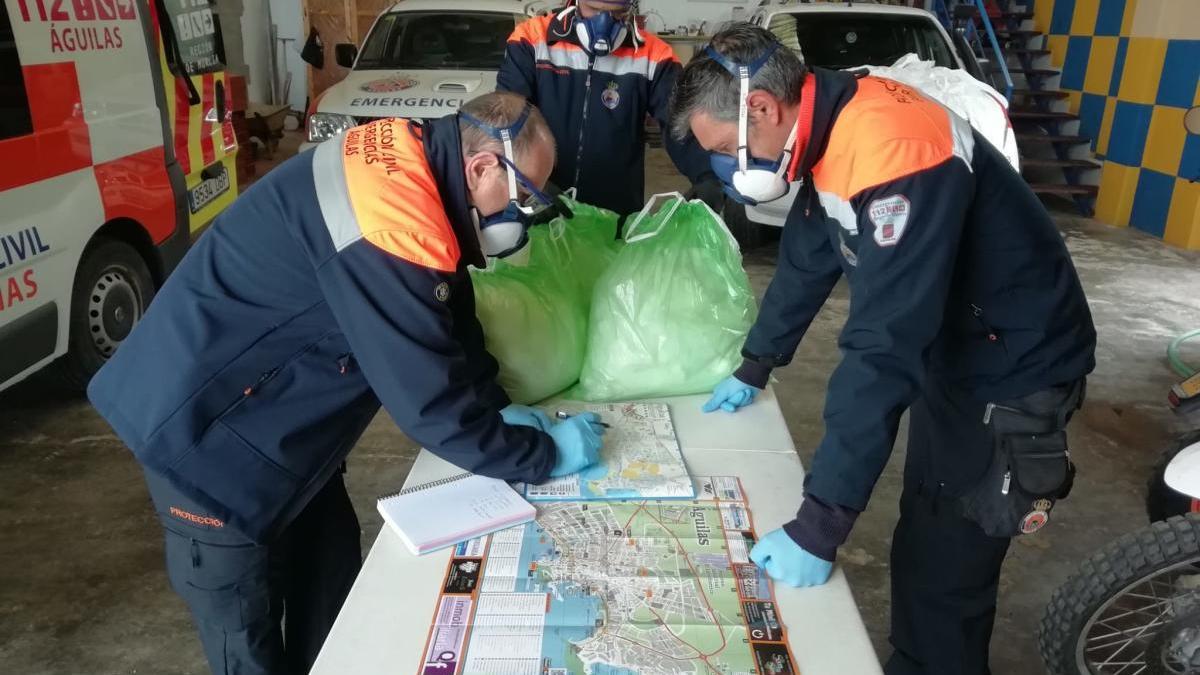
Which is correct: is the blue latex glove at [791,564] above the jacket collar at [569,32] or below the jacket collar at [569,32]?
below

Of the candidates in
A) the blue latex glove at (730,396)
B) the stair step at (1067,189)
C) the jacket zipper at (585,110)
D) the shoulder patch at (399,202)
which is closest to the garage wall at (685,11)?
the stair step at (1067,189)

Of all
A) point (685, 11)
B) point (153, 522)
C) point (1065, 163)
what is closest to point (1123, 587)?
point (153, 522)

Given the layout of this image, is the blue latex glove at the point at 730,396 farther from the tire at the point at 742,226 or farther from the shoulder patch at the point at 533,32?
the tire at the point at 742,226

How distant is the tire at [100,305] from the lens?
9.78 feet

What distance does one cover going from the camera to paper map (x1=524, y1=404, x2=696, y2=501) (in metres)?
1.34

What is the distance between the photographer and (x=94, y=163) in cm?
286

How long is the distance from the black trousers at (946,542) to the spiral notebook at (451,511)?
29.3 inches

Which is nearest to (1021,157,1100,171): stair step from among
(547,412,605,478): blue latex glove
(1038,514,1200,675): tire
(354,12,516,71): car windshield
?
(354,12,516,71): car windshield

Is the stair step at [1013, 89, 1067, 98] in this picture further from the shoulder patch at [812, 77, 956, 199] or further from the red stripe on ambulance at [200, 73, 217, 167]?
the shoulder patch at [812, 77, 956, 199]

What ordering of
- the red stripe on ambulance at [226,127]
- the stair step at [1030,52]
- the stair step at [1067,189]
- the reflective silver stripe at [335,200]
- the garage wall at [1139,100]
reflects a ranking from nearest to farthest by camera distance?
the reflective silver stripe at [335,200]
the red stripe on ambulance at [226,127]
the garage wall at [1139,100]
the stair step at [1067,189]
the stair step at [1030,52]

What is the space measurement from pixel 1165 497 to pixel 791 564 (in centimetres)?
170

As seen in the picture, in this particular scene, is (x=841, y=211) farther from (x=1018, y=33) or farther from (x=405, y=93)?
(x=1018, y=33)

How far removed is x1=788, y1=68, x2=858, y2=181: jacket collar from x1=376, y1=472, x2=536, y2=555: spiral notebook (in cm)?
67

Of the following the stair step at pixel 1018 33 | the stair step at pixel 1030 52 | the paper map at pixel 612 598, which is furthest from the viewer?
the stair step at pixel 1018 33
